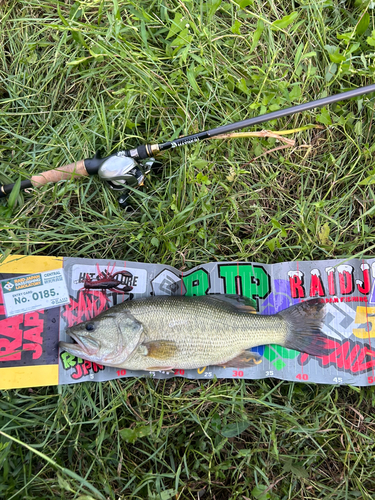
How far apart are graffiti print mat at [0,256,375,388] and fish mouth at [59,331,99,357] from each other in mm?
154

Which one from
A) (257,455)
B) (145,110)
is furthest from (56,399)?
(145,110)

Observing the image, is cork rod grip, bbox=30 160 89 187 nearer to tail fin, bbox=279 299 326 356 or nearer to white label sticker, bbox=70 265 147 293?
white label sticker, bbox=70 265 147 293

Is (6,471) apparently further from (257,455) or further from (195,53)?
(195,53)

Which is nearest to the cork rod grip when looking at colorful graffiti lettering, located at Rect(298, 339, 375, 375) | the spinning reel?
the spinning reel

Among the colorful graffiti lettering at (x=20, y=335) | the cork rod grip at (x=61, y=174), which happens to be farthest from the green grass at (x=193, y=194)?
the colorful graffiti lettering at (x=20, y=335)

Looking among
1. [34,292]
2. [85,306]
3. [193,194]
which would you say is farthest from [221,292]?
[34,292]

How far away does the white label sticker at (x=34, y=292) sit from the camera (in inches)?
96.0

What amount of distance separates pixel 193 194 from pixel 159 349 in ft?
4.04

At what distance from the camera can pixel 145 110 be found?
105 inches

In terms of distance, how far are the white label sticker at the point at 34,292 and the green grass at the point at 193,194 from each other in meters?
0.24

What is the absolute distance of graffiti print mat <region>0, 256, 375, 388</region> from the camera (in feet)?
7.97

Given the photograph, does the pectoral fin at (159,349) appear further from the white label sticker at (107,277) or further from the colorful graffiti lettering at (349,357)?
the colorful graffiti lettering at (349,357)

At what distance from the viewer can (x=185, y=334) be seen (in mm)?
2395

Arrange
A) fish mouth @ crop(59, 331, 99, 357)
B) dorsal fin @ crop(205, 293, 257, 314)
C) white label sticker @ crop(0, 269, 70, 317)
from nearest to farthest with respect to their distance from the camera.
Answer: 1. fish mouth @ crop(59, 331, 99, 357)
2. white label sticker @ crop(0, 269, 70, 317)
3. dorsal fin @ crop(205, 293, 257, 314)
